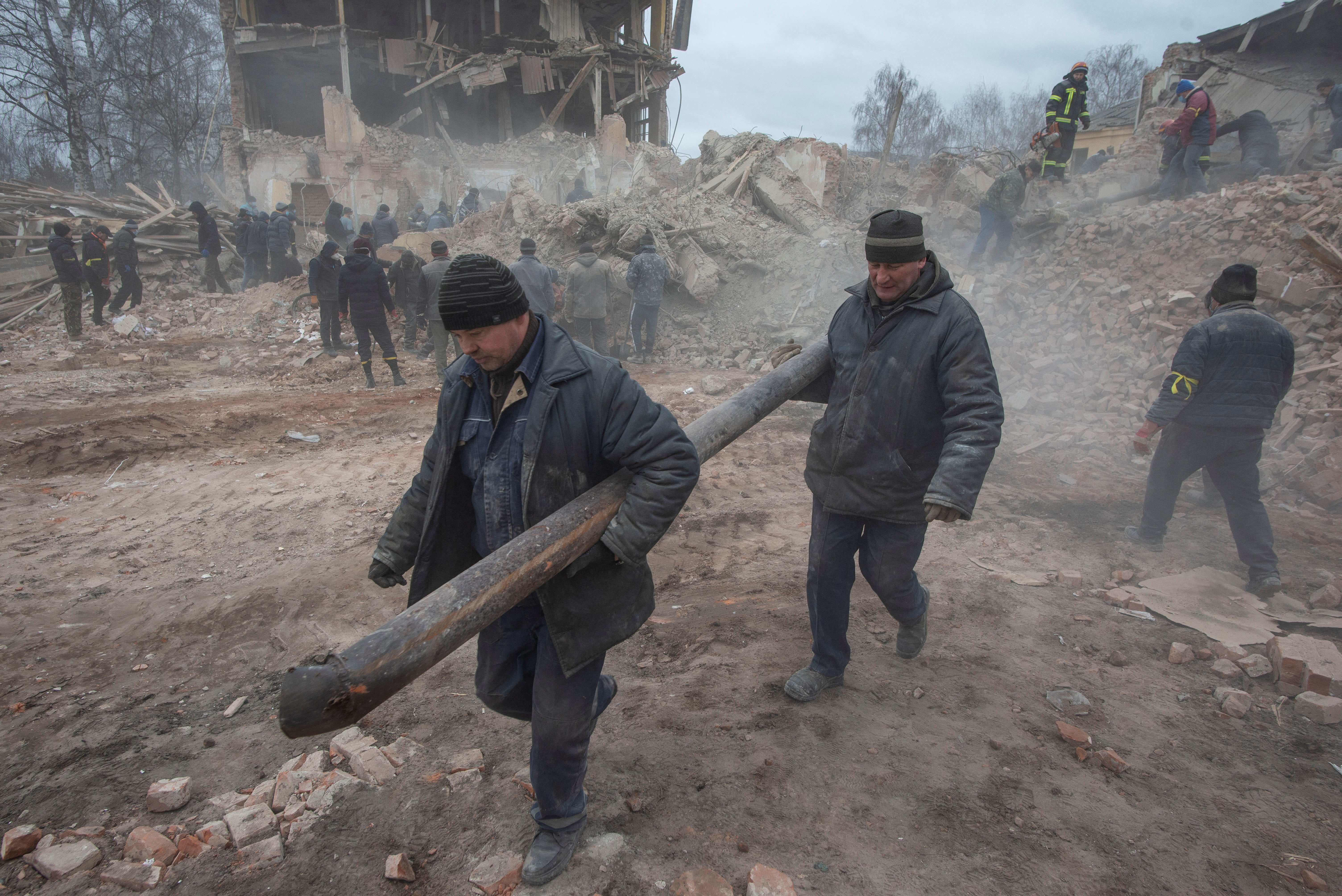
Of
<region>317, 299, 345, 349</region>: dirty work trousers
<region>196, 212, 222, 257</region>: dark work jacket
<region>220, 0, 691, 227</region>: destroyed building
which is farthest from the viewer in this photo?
<region>220, 0, 691, 227</region>: destroyed building

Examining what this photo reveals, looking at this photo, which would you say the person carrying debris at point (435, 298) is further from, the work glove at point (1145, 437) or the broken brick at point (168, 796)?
the work glove at point (1145, 437)

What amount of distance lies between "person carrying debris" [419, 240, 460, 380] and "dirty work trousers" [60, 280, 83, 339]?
20.4 feet

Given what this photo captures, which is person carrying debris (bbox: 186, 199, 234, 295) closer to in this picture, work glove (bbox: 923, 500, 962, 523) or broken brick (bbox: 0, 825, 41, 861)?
broken brick (bbox: 0, 825, 41, 861)

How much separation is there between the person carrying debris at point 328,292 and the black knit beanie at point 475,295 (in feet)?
30.7

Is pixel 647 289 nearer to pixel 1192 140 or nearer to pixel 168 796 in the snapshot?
pixel 1192 140

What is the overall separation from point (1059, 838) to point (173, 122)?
3509 centimetres

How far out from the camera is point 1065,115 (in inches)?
416

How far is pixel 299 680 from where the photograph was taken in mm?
1394

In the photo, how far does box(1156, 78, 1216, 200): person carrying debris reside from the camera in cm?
938

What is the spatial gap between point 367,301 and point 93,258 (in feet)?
22.0

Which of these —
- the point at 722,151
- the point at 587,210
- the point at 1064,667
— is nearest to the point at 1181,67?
the point at 722,151

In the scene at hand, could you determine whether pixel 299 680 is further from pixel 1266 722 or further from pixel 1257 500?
pixel 1257 500

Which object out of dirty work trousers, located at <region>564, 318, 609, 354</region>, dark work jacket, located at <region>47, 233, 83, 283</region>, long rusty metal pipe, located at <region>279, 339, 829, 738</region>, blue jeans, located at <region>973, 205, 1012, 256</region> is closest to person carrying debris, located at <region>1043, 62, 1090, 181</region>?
blue jeans, located at <region>973, 205, 1012, 256</region>

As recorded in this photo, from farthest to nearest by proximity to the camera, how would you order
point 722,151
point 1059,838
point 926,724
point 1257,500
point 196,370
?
point 722,151 < point 196,370 < point 1257,500 < point 926,724 < point 1059,838
